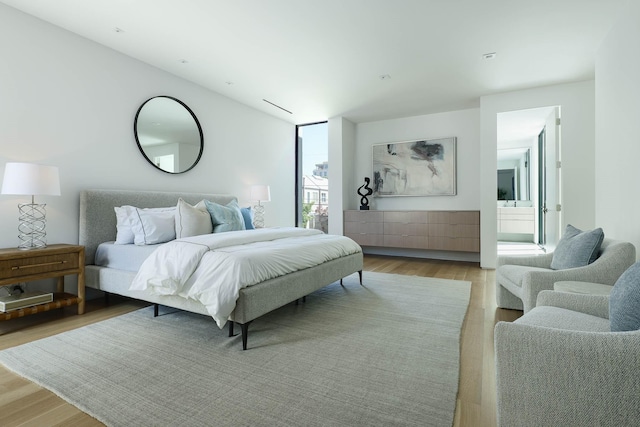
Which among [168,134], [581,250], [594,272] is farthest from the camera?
[168,134]

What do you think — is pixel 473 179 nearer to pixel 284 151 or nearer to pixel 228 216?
pixel 284 151

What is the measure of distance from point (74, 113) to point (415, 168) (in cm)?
498

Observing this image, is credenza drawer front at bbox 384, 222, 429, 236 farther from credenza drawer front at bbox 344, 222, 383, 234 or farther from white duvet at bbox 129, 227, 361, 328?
white duvet at bbox 129, 227, 361, 328

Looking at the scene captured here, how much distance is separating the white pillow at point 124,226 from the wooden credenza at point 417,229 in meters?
3.71

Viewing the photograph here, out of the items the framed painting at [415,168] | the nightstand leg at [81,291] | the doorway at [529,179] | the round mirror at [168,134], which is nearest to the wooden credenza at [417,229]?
the framed painting at [415,168]

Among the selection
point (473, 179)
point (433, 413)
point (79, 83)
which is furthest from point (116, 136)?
point (473, 179)

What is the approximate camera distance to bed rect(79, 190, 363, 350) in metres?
2.20

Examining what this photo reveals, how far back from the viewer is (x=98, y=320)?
274 cm

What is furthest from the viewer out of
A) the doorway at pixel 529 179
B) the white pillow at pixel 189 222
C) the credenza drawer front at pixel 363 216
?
the credenza drawer front at pixel 363 216

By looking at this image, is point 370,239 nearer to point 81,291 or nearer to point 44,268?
point 81,291

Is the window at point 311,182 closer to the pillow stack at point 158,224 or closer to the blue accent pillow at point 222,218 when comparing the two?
the blue accent pillow at point 222,218

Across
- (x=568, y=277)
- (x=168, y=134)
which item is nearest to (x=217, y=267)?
(x=568, y=277)

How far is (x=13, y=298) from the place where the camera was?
2.52 metres

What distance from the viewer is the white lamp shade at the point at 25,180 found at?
250 centimetres
